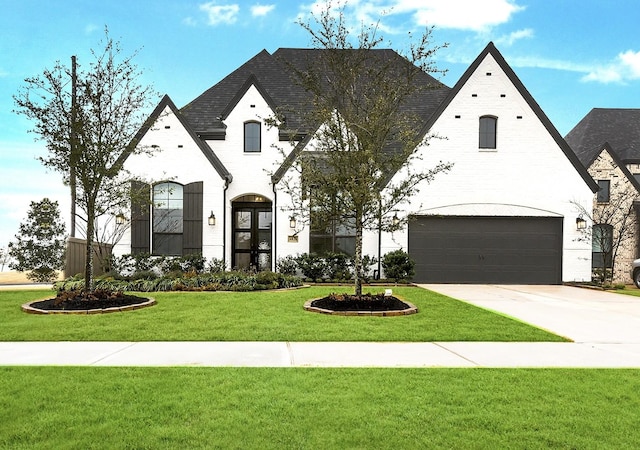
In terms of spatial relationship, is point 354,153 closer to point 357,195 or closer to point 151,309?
point 357,195

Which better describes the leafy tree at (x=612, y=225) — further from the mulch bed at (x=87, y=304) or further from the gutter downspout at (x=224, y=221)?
the mulch bed at (x=87, y=304)

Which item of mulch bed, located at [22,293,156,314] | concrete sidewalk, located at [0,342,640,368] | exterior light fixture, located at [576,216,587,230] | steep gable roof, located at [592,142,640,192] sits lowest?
mulch bed, located at [22,293,156,314]

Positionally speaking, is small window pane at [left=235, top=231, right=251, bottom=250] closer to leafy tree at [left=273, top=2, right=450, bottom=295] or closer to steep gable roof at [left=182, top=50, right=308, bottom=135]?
steep gable roof at [left=182, top=50, right=308, bottom=135]

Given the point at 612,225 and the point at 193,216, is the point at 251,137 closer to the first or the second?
the point at 193,216

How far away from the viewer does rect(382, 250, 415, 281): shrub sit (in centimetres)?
1634

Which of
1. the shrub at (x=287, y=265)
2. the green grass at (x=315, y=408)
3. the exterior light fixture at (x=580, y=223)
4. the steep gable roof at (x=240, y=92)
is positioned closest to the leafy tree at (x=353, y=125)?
the green grass at (x=315, y=408)

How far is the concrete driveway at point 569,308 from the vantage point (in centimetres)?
826

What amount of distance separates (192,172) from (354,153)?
370 inches

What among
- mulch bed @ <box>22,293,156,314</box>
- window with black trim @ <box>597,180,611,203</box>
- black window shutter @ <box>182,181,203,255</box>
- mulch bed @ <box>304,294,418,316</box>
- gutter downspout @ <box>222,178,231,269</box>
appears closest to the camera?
mulch bed @ <box>304,294,418,316</box>

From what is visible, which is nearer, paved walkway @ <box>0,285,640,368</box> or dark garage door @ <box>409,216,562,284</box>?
paved walkway @ <box>0,285,640,368</box>

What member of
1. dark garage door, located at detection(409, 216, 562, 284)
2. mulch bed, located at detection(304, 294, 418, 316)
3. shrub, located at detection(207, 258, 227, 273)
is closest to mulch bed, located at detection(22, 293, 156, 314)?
mulch bed, located at detection(304, 294, 418, 316)

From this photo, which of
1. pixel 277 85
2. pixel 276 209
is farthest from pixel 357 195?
pixel 277 85

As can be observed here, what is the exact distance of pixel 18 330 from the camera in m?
7.75

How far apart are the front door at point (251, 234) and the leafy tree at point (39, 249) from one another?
696 centimetres
